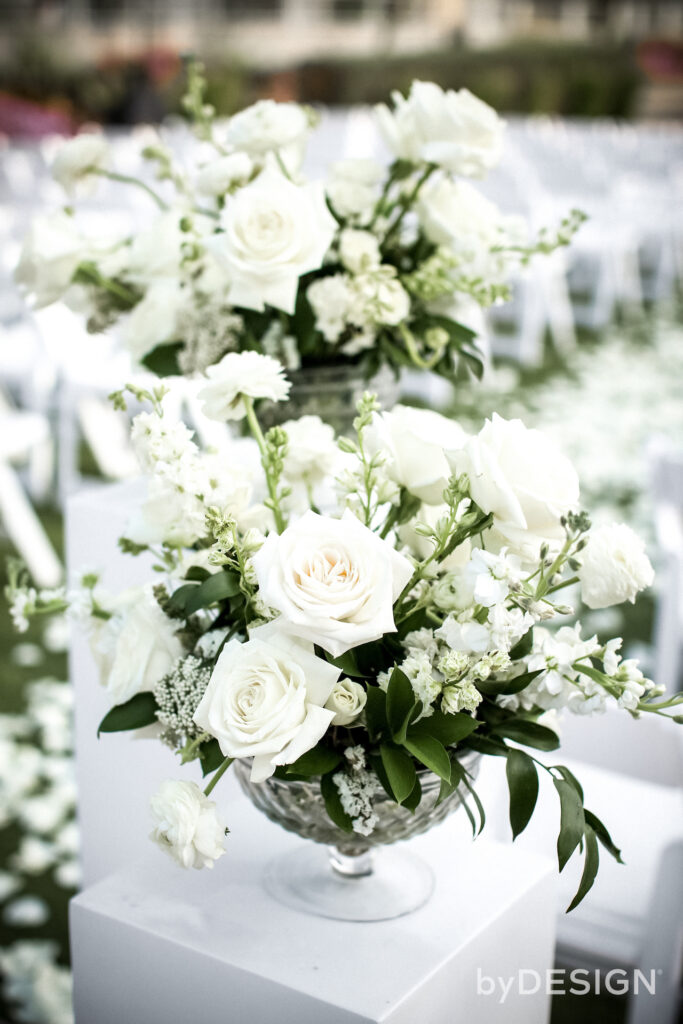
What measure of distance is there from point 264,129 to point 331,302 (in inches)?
7.5

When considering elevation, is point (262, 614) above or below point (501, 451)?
below

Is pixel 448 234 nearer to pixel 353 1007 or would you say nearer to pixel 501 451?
pixel 501 451

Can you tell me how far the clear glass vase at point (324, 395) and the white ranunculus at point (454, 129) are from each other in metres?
0.25

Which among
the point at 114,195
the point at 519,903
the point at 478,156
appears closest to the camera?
the point at 519,903

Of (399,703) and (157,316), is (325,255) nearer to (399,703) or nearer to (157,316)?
(157,316)

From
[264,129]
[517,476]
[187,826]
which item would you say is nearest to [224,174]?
[264,129]

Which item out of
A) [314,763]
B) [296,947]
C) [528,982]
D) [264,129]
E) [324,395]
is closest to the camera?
[314,763]

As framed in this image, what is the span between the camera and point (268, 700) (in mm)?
754

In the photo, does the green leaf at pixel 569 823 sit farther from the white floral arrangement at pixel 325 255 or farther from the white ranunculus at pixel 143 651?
the white floral arrangement at pixel 325 255

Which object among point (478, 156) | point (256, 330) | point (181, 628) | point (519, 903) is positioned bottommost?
point (519, 903)

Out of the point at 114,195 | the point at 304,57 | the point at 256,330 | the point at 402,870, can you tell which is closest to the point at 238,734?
the point at 402,870

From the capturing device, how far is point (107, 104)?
13047 mm

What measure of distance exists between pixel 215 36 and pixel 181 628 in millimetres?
17821

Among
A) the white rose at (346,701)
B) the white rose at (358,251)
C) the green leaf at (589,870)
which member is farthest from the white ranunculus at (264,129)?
the green leaf at (589,870)
